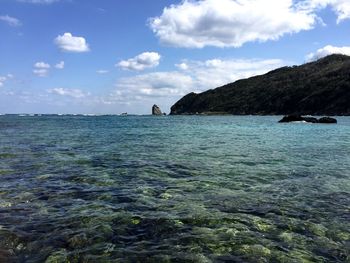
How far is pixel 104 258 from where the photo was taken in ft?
28.3

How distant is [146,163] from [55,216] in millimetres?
11443

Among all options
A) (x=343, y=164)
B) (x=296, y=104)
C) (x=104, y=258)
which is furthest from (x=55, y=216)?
(x=296, y=104)

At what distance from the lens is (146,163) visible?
2305 cm

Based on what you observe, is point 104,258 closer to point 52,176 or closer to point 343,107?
point 52,176

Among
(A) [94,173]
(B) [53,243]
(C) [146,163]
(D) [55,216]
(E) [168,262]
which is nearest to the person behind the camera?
(E) [168,262]

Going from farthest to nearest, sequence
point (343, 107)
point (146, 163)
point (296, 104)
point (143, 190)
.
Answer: point (296, 104) < point (343, 107) < point (146, 163) < point (143, 190)

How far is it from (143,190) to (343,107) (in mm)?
167059

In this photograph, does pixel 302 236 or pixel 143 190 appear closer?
pixel 302 236

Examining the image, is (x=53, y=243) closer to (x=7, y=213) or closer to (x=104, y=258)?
(x=104, y=258)

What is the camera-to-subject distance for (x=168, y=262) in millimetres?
8414

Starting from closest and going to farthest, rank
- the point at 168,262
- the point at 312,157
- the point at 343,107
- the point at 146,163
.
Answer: the point at 168,262 < the point at 146,163 < the point at 312,157 < the point at 343,107

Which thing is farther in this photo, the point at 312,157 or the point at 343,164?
the point at 312,157

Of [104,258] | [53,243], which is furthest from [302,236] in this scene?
[53,243]

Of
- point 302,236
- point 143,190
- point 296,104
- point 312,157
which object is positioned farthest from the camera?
point 296,104
